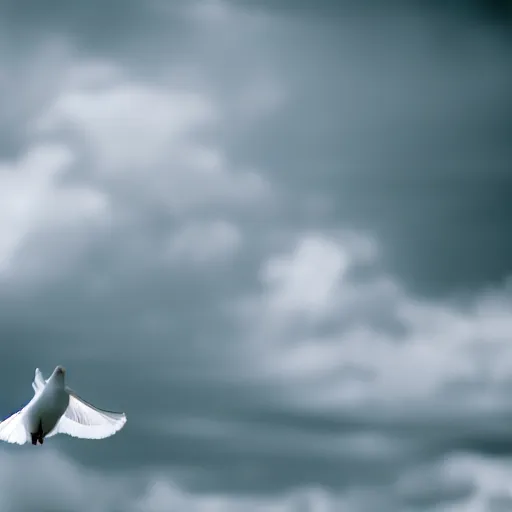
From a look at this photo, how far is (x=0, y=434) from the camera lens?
97000 millimetres

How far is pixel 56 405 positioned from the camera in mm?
→ 95312

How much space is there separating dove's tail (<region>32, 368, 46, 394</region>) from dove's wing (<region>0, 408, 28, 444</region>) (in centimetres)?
271

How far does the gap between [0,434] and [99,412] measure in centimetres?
912

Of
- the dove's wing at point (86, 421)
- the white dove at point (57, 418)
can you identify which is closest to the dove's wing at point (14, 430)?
the white dove at point (57, 418)

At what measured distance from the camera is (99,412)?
9800 centimetres

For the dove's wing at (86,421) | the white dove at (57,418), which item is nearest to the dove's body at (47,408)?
the white dove at (57,418)

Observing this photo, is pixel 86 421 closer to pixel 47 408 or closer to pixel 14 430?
pixel 47 408

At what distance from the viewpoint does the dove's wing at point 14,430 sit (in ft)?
311

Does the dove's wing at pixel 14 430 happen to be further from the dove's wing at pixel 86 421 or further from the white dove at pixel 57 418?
the dove's wing at pixel 86 421

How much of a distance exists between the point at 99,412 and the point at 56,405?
4.49 metres

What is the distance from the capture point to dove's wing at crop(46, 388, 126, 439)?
96.1m

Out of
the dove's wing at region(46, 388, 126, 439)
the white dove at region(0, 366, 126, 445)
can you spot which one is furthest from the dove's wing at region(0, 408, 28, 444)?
the dove's wing at region(46, 388, 126, 439)

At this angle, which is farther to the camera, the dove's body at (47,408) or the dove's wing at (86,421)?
the dove's wing at (86,421)

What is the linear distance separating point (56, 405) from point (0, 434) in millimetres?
6363
